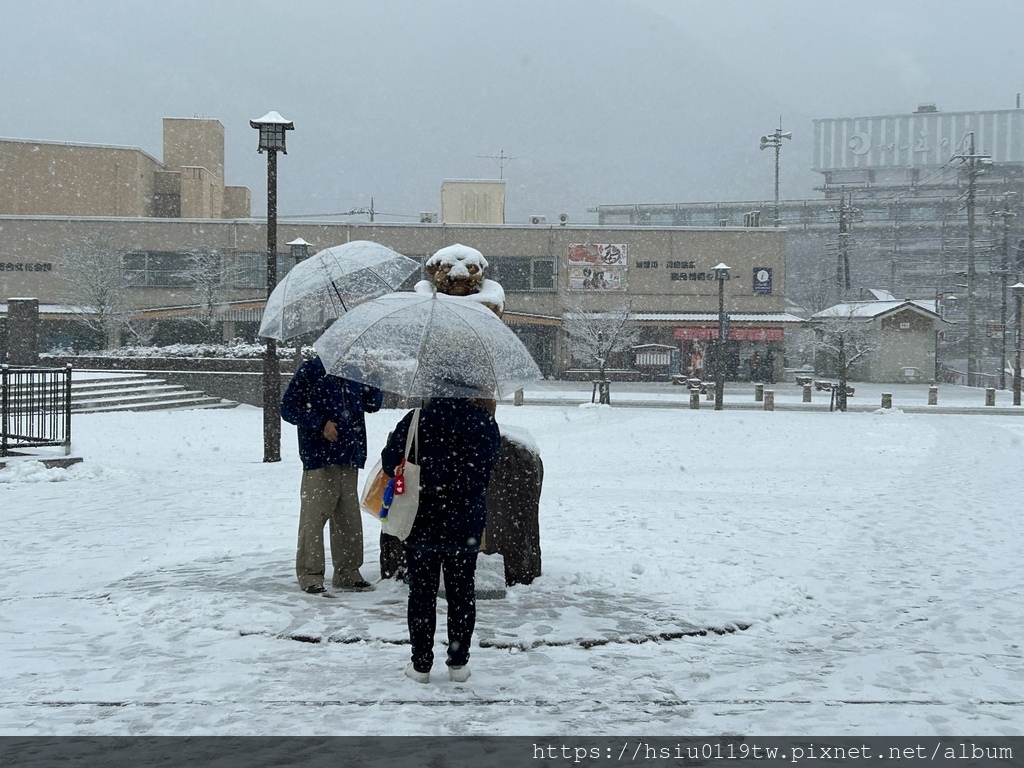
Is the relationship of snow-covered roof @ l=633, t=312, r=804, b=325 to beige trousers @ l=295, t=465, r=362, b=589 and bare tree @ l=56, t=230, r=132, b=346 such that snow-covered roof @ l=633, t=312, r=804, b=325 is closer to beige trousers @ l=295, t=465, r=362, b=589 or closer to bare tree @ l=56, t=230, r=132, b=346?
bare tree @ l=56, t=230, r=132, b=346

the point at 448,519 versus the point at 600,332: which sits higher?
the point at 600,332

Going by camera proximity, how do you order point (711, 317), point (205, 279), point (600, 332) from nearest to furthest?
1. point (600, 332)
2. point (205, 279)
3. point (711, 317)

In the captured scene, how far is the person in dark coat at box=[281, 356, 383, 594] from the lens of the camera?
5969mm

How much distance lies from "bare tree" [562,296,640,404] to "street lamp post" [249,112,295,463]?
18.0m

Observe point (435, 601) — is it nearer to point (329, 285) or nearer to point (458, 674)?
point (458, 674)

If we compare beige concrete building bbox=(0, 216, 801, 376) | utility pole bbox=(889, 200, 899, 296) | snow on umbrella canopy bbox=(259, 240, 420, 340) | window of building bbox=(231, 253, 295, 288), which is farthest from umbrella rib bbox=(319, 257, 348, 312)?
utility pole bbox=(889, 200, 899, 296)

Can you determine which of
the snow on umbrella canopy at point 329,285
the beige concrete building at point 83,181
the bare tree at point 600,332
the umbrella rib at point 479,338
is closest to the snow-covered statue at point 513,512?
the snow on umbrella canopy at point 329,285

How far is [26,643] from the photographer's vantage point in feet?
17.3

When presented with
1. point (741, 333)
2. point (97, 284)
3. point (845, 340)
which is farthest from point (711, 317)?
point (97, 284)

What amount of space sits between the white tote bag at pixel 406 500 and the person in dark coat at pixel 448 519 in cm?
3

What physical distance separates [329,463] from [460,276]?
1452 mm

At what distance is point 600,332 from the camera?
3616 cm
